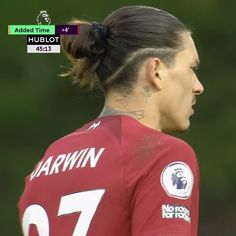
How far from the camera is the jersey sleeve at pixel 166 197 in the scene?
1.32 metres

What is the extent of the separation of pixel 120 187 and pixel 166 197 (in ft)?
0.25

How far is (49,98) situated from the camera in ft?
16.3

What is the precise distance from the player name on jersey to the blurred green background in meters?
3.27

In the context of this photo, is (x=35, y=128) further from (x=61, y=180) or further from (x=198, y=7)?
(x=61, y=180)

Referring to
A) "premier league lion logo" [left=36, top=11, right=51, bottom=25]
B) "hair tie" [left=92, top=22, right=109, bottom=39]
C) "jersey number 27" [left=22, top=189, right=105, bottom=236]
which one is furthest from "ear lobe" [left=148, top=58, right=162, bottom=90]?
"premier league lion logo" [left=36, top=11, right=51, bottom=25]

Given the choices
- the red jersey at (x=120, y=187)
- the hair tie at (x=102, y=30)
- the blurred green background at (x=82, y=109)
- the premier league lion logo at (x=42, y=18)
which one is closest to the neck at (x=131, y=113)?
the red jersey at (x=120, y=187)

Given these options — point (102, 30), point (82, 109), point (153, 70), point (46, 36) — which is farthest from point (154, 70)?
point (82, 109)

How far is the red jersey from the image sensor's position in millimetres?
1330

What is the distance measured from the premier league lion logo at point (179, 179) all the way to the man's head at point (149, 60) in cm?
17

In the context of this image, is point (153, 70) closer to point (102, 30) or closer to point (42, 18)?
point (102, 30)

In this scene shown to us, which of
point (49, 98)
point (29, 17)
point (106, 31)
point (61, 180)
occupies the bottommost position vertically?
point (49, 98)

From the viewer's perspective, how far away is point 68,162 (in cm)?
144

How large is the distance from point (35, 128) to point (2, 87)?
0.32 m

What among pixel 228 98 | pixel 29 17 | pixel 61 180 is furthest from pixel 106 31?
pixel 228 98
